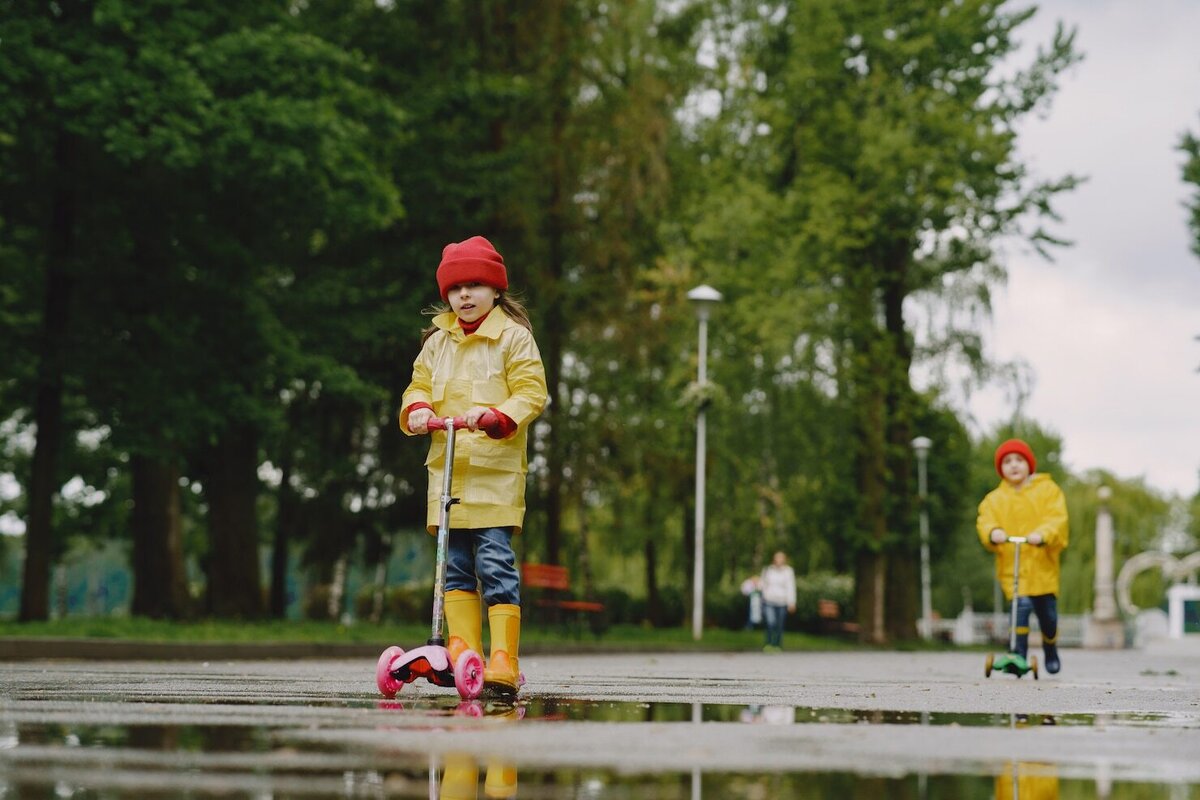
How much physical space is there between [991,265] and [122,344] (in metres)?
20.5

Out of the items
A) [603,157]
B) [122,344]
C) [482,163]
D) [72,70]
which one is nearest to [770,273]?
[603,157]

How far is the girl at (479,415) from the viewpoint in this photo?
791 cm

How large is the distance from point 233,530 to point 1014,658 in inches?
748

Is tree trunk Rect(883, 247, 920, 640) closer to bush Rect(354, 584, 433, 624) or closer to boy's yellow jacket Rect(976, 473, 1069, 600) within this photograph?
bush Rect(354, 584, 433, 624)

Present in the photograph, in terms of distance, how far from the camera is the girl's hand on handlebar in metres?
7.80

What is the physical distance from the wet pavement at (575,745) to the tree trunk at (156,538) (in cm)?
2040

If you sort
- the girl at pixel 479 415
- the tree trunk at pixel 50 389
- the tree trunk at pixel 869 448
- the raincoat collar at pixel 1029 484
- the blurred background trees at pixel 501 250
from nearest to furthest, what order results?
the girl at pixel 479 415
the raincoat collar at pixel 1029 484
the tree trunk at pixel 50 389
the blurred background trees at pixel 501 250
the tree trunk at pixel 869 448

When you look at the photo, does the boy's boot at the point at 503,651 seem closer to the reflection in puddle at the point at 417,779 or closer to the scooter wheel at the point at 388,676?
the scooter wheel at the point at 388,676

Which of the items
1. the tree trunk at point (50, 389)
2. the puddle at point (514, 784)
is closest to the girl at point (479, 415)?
the puddle at point (514, 784)

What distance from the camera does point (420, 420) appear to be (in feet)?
25.6

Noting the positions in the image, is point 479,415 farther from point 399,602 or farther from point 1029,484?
point 399,602

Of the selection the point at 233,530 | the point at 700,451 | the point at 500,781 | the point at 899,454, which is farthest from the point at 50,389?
the point at 899,454

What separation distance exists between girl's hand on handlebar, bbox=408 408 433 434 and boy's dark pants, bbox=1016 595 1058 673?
7.38 metres

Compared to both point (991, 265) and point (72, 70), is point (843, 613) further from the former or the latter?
point (72, 70)
